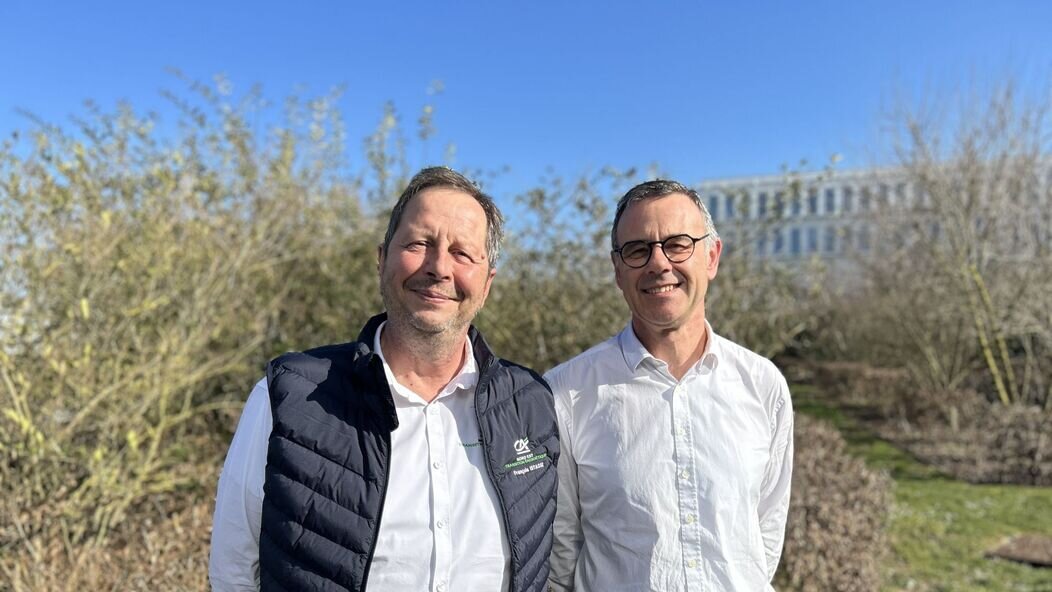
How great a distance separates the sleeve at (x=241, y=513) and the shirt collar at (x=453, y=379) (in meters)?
0.30

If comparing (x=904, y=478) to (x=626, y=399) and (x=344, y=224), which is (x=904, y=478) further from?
(x=626, y=399)

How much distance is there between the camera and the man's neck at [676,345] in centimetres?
215

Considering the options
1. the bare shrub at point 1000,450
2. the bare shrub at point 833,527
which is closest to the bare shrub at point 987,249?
the bare shrub at point 1000,450

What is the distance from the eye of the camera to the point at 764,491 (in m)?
2.31

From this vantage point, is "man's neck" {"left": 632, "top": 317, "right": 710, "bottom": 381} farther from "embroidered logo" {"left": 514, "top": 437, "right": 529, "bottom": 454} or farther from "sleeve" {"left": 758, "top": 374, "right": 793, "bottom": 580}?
"embroidered logo" {"left": 514, "top": 437, "right": 529, "bottom": 454}

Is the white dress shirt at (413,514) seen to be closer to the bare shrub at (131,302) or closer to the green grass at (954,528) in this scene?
the bare shrub at (131,302)

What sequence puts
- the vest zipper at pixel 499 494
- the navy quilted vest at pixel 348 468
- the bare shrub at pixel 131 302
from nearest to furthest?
the navy quilted vest at pixel 348 468
the vest zipper at pixel 499 494
the bare shrub at pixel 131 302

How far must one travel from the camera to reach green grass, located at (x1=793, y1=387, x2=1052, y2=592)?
5379 millimetres

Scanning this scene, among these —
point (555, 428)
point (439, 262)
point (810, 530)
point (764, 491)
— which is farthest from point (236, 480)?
point (810, 530)

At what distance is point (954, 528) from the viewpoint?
6.70 metres

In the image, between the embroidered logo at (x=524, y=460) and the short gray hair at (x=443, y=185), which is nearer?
the embroidered logo at (x=524, y=460)

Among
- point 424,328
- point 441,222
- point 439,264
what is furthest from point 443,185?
point 424,328

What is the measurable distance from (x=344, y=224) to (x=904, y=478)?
289 inches

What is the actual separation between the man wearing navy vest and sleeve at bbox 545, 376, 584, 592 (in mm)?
114
